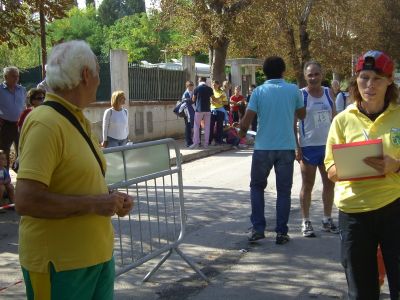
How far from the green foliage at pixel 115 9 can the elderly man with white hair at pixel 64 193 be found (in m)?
96.7

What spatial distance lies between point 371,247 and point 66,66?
199 centimetres

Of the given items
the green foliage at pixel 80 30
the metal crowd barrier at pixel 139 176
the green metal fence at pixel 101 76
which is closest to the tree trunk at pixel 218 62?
the green metal fence at pixel 101 76

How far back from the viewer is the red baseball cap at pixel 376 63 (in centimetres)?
356

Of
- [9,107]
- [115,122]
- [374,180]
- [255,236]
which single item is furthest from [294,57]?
[374,180]

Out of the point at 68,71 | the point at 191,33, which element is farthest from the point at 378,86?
the point at 191,33

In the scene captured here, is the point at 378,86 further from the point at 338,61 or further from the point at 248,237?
the point at 338,61

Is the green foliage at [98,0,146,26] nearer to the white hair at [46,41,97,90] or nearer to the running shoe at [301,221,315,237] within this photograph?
the running shoe at [301,221,315,237]

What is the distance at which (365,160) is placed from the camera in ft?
11.1

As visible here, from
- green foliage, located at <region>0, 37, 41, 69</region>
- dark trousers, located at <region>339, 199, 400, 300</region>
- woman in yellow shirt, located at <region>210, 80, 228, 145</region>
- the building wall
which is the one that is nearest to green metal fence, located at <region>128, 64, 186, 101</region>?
the building wall

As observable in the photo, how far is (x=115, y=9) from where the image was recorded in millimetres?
102312

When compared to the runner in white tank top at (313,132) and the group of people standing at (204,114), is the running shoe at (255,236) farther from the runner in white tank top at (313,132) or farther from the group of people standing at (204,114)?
the group of people standing at (204,114)

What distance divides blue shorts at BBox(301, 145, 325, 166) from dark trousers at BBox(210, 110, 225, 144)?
1055cm

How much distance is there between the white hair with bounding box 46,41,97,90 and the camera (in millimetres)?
2664

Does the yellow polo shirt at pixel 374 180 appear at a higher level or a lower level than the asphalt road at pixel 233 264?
higher
